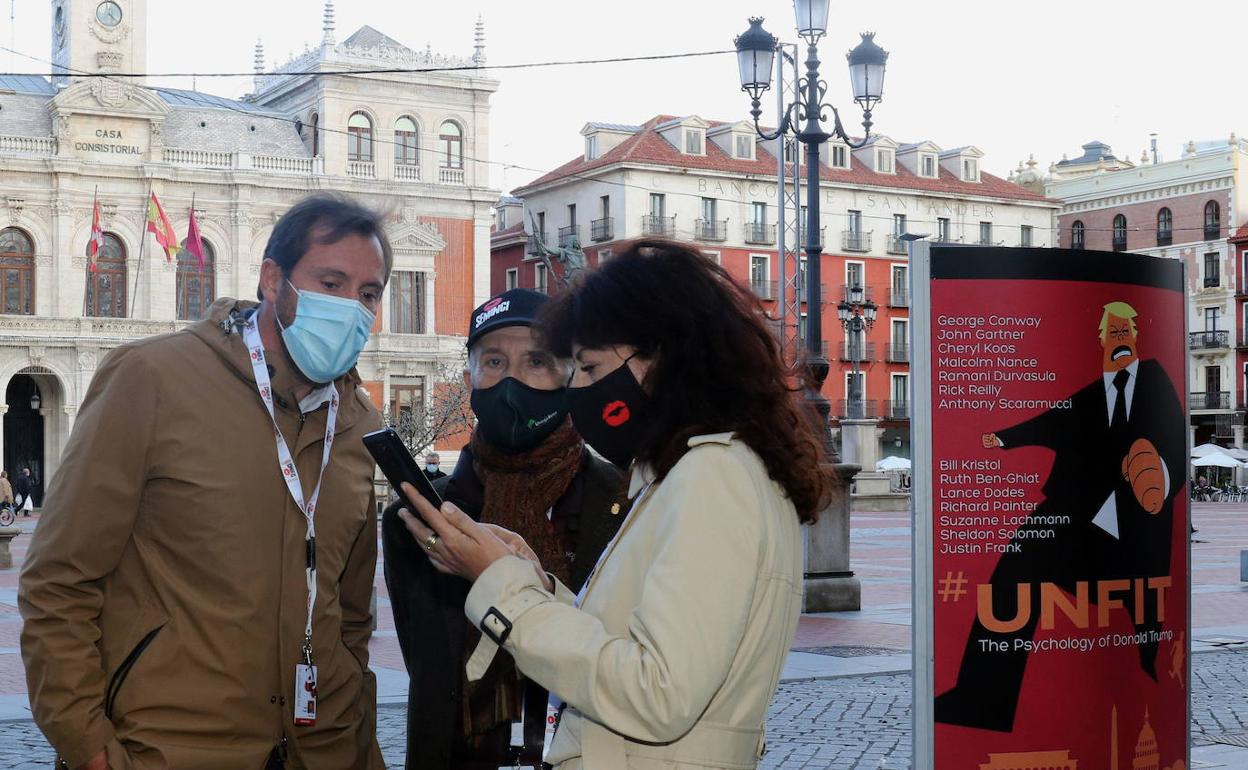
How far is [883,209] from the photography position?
55.9m

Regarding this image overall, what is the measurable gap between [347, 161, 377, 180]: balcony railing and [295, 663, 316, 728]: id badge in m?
43.3

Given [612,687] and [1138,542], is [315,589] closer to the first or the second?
[612,687]

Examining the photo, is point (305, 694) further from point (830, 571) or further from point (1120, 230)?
point (1120, 230)

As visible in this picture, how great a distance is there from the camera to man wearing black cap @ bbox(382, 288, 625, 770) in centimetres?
328

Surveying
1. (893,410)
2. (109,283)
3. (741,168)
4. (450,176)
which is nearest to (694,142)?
(741,168)

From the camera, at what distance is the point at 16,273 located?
41.8 metres

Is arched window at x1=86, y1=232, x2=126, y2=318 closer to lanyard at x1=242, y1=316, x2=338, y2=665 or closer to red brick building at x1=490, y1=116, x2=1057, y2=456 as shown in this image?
red brick building at x1=490, y1=116, x2=1057, y2=456

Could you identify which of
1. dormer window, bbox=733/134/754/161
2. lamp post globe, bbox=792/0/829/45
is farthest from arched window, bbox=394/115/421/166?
lamp post globe, bbox=792/0/829/45

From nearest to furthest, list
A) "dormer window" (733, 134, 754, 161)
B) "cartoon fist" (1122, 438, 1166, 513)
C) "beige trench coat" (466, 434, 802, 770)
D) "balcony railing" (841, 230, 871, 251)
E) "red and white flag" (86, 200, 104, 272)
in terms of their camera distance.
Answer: "beige trench coat" (466, 434, 802, 770), "cartoon fist" (1122, 438, 1166, 513), "red and white flag" (86, 200, 104, 272), "dormer window" (733, 134, 754, 161), "balcony railing" (841, 230, 871, 251)

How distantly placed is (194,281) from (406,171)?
23.2 ft

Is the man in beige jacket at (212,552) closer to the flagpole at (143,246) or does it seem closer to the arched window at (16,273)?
the flagpole at (143,246)

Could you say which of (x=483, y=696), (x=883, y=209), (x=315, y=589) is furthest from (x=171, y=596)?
(x=883, y=209)

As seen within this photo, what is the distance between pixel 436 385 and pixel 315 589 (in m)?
42.1

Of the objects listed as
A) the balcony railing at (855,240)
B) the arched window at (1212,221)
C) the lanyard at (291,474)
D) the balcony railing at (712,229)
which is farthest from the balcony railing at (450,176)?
the lanyard at (291,474)
